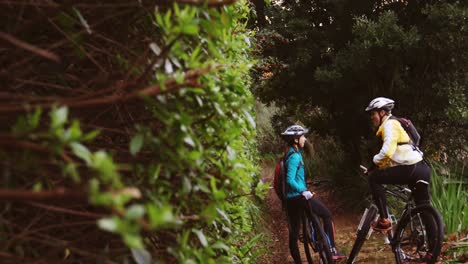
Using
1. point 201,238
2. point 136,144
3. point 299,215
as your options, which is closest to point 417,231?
point 299,215

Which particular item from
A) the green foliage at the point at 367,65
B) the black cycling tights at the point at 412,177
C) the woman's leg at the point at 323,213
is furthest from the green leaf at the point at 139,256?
the green foliage at the point at 367,65

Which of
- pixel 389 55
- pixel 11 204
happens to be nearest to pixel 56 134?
pixel 11 204

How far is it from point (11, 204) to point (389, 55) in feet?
28.1

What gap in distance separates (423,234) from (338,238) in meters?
3.60

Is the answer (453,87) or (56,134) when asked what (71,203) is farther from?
(453,87)

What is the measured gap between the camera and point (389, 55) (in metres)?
9.27

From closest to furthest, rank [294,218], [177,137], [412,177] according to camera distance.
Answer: [177,137] → [412,177] → [294,218]

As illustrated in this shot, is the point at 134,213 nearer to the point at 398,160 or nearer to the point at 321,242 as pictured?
the point at 398,160

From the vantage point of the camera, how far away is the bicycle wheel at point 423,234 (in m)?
5.66

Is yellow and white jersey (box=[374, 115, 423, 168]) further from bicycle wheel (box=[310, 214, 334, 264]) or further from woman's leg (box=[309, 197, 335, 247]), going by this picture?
bicycle wheel (box=[310, 214, 334, 264])

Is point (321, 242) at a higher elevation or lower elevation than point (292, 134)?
lower

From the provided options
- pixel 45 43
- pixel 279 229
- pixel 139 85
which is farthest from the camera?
pixel 279 229

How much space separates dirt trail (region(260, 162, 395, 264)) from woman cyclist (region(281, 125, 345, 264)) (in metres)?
1.03

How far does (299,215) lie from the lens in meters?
7.09
